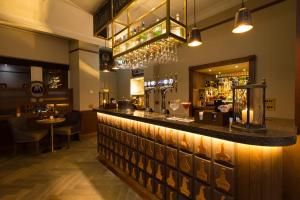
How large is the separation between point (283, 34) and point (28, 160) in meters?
6.37

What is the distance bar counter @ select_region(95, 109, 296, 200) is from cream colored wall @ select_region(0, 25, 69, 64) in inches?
179

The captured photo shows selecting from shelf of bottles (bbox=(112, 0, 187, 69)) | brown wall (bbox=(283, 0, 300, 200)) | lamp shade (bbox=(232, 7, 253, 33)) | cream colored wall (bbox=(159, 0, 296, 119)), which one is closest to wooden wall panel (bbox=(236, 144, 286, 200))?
brown wall (bbox=(283, 0, 300, 200))

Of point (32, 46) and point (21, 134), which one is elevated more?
point (32, 46)

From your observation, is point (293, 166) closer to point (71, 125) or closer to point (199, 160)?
point (199, 160)

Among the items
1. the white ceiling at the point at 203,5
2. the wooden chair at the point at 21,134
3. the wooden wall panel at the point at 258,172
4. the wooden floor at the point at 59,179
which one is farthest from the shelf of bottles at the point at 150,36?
the wooden chair at the point at 21,134

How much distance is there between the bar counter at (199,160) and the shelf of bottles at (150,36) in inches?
53.4

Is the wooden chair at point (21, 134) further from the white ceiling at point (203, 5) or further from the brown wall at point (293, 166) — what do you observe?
the brown wall at point (293, 166)

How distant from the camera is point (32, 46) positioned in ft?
19.5

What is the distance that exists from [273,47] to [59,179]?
5.04m

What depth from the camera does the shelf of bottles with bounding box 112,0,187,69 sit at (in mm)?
2820

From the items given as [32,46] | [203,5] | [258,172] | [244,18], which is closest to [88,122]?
[32,46]

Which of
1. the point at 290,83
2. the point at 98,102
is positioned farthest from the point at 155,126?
the point at 98,102

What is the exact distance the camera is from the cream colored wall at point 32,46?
212 inches

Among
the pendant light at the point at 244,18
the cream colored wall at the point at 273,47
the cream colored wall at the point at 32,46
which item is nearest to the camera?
the pendant light at the point at 244,18
